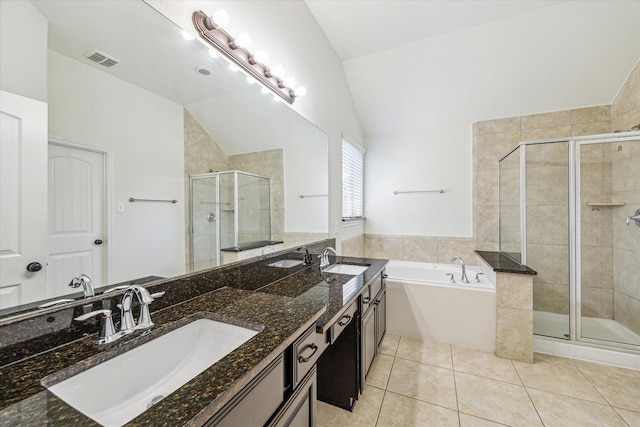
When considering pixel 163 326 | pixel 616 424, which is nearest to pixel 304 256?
pixel 163 326

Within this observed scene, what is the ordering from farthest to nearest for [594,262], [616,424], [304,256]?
[594,262]
[304,256]
[616,424]

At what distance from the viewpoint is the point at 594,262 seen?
8.27ft


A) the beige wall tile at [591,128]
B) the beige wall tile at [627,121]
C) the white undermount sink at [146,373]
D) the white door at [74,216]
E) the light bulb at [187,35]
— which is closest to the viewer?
the white undermount sink at [146,373]

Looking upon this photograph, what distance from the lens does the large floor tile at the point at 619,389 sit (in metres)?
1.68

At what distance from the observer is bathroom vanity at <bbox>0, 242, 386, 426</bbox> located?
54cm

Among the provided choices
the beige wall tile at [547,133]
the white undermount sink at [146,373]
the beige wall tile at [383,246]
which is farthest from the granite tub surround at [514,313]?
the white undermount sink at [146,373]

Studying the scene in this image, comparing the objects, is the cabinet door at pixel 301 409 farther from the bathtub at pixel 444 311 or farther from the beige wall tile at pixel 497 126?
the beige wall tile at pixel 497 126

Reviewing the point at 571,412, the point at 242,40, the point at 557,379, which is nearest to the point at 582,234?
the point at 557,379

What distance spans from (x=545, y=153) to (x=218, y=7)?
9.94 ft

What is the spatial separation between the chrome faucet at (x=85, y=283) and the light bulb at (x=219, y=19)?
122 centimetres

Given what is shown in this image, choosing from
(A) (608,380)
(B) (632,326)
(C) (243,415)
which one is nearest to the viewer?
(C) (243,415)

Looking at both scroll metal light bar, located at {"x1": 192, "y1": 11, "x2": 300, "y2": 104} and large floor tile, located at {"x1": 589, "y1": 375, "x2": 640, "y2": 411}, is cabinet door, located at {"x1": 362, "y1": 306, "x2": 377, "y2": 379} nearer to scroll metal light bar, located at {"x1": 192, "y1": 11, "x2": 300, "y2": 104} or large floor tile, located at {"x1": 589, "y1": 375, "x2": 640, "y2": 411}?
large floor tile, located at {"x1": 589, "y1": 375, "x2": 640, "y2": 411}

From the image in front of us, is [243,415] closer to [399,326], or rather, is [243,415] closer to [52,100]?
[52,100]

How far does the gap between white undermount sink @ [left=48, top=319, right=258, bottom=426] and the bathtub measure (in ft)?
6.74
